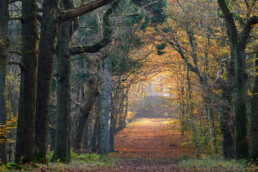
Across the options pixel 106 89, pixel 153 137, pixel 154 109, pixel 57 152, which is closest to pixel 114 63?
pixel 106 89

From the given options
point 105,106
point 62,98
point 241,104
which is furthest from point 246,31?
point 105,106

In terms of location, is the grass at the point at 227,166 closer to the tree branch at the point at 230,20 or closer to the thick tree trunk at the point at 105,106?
the tree branch at the point at 230,20

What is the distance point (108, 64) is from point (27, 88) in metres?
12.4

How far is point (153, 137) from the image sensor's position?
35.8m

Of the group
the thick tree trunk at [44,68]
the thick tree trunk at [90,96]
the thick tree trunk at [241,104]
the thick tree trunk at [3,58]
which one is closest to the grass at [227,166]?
the thick tree trunk at [241,104]

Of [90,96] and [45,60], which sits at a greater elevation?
[45,60]

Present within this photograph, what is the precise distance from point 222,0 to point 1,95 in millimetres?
8933

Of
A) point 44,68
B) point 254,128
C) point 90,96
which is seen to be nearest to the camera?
point 44,68

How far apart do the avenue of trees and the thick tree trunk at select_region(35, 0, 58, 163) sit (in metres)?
0.03

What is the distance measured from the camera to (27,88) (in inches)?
285

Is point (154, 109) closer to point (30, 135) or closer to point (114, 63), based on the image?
point (114, 63)

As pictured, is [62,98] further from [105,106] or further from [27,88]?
[105,106]

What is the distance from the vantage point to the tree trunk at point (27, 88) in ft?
23.8

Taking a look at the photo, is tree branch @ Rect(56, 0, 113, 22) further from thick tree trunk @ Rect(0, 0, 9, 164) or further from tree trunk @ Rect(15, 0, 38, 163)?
thick tree trunk @ Rect(0, 0, 9, 164)
